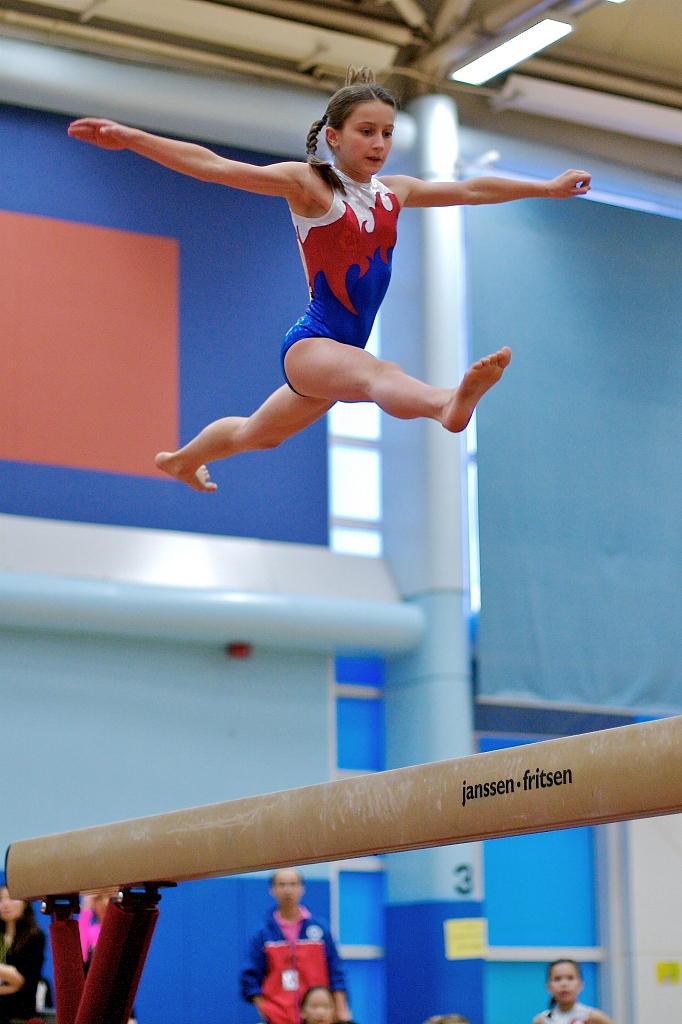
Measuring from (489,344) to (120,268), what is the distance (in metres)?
2.83

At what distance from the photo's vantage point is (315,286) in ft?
12.8

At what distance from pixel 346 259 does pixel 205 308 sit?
23.3 ft

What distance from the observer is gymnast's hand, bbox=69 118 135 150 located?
3.48m

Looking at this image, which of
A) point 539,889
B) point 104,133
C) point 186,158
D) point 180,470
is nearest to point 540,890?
point 539,889

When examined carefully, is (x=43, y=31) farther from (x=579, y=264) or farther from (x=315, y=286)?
(x=315, y=286)

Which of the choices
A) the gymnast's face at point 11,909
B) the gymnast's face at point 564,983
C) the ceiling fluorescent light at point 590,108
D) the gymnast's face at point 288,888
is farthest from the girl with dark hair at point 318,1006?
the ceiling fluorescent light at point 590,108

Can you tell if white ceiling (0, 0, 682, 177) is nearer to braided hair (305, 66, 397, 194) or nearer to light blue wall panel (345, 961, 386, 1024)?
light blue wall panel (345, 961, 386, 1024)

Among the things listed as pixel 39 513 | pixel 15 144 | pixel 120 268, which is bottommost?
pixel 39 513

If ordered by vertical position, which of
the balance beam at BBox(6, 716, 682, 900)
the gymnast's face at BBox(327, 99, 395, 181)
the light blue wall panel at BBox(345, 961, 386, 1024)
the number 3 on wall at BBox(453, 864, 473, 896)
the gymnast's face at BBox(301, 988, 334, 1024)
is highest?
the gymnast's face at BBox(327, 99, 395, 181)

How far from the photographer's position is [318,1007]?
6.52 m

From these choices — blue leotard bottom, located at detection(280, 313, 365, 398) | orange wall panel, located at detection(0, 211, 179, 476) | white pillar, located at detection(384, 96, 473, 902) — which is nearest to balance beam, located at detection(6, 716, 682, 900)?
blue leotard bottom, located at detection(280, 313, 365, 398)

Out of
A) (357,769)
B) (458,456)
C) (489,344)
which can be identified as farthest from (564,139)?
(357,769)

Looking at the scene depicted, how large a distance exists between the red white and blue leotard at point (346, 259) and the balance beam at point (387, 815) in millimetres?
1223

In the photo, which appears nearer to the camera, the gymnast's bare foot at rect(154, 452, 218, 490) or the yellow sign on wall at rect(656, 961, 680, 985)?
the gymnast's bare foot at rect(154, 452, 218, 490)
